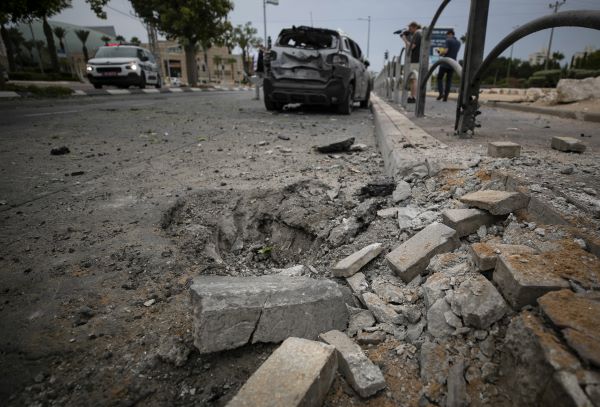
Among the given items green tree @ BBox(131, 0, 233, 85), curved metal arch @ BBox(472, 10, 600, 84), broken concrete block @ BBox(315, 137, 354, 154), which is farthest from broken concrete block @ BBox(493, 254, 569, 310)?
green tree @ BBox(131, 0, 233, 85)

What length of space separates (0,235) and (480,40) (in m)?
3.67

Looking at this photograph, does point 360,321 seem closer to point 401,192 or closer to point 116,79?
point 401,192

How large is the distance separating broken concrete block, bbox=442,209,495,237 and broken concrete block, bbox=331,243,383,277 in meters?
0.34

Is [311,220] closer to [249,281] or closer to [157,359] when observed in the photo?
[249,281]

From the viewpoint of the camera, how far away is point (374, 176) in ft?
9.57

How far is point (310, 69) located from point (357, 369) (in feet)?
20.2

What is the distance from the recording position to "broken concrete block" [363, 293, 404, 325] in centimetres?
120

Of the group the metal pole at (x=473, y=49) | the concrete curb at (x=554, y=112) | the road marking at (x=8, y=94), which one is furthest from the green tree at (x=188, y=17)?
the metal pole at (x=473, y=49)

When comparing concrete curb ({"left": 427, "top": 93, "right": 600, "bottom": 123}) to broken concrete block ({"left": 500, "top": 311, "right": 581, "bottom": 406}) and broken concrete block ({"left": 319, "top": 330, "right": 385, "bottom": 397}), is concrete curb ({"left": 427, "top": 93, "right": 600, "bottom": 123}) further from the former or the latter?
broken concrete block ({"left": 319, "top": 330, "right": 385, "bottom": 397})

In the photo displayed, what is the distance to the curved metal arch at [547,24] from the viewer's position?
153 cm

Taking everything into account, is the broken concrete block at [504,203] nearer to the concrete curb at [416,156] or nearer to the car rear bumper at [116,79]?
the concrete curb at [416,156]

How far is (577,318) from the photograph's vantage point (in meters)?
0.84

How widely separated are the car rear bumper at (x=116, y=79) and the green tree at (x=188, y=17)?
8892 millimetres

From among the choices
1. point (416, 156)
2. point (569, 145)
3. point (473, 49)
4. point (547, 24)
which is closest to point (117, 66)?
point (473, 49)
